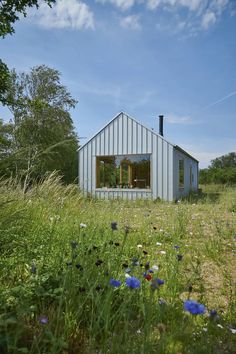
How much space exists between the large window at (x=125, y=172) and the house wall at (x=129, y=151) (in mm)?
2285

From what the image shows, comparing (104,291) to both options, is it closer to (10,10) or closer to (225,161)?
(10,10)

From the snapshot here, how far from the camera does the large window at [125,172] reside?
646 inches

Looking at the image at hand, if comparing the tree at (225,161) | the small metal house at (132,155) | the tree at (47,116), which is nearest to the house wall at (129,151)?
the small metal house at (132,155)

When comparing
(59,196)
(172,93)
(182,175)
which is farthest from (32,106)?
(182,175)

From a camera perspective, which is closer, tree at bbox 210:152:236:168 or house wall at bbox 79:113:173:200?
house wall at bbox 79:113:173:200

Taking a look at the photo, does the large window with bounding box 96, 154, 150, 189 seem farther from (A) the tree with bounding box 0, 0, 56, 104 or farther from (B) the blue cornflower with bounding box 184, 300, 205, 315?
(B) the blue cornflower with bounding box 184, 300, 205, 315

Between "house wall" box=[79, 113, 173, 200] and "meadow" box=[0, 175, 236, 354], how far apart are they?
8078 mm

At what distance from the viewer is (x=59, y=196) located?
497 centimetres

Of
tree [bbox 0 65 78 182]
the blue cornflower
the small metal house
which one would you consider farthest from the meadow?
tree [bbox 0 65 78 182]

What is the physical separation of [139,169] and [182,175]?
2.45m

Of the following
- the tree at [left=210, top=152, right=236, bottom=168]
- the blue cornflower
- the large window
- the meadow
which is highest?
the tree at [left=210, top=152, right=236, bottom=168]

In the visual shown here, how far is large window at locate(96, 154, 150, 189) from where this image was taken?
1641cm

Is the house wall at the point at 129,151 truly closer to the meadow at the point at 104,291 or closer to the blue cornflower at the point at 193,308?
the meadow at the point at 104,291

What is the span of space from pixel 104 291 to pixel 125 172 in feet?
49.4
